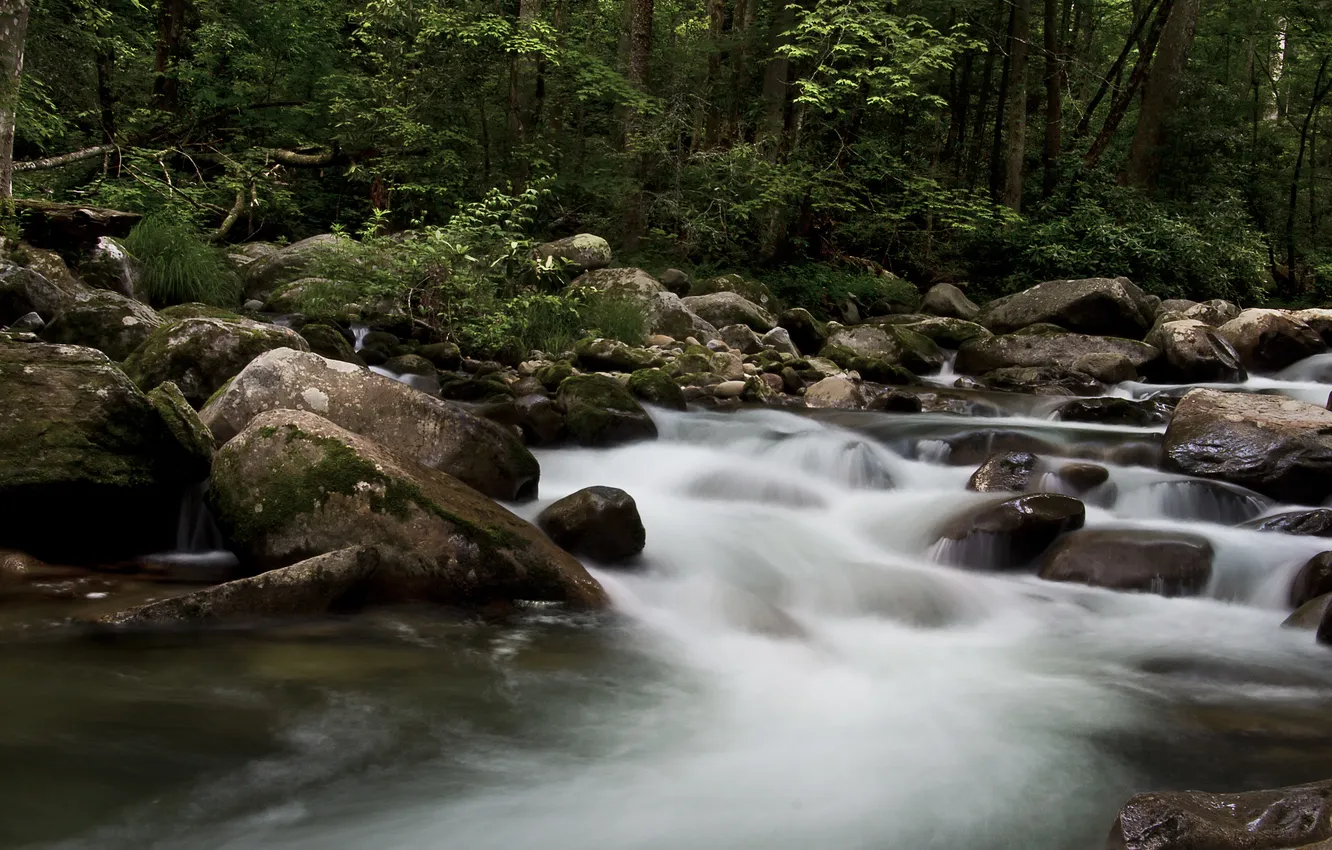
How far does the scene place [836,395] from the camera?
1065 centimetres

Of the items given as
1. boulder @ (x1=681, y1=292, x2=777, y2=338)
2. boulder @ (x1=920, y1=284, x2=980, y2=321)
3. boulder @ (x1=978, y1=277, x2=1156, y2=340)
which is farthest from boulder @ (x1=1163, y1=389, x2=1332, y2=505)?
boulder @ (x1=920, y1=284, x2=980, y2=321)

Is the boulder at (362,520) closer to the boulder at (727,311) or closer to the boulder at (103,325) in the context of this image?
the boulder at (103,325)

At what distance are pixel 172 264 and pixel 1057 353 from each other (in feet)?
35.3

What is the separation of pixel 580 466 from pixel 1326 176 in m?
20.6

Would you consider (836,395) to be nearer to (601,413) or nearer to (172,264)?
(601,413)

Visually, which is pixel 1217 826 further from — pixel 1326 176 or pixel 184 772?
pixel 1326 176

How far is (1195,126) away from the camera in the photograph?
1952cm

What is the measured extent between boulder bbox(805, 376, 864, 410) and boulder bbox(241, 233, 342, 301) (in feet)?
21.0

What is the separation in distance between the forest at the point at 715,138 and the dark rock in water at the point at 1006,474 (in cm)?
853

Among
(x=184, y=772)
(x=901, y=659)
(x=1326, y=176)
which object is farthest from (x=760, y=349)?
(x=1326, y=176)

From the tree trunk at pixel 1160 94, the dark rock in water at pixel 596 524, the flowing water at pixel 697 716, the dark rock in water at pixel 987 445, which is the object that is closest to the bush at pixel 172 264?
the flowing water at pixel 697 716

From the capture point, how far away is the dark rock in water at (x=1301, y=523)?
20.9 ft

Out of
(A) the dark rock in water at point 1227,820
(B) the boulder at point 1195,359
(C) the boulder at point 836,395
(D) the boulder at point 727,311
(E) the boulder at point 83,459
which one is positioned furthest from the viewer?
(D) the boulder at point 727,311

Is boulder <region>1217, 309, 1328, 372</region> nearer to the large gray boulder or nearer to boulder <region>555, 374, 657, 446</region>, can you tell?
the large gray boulder
